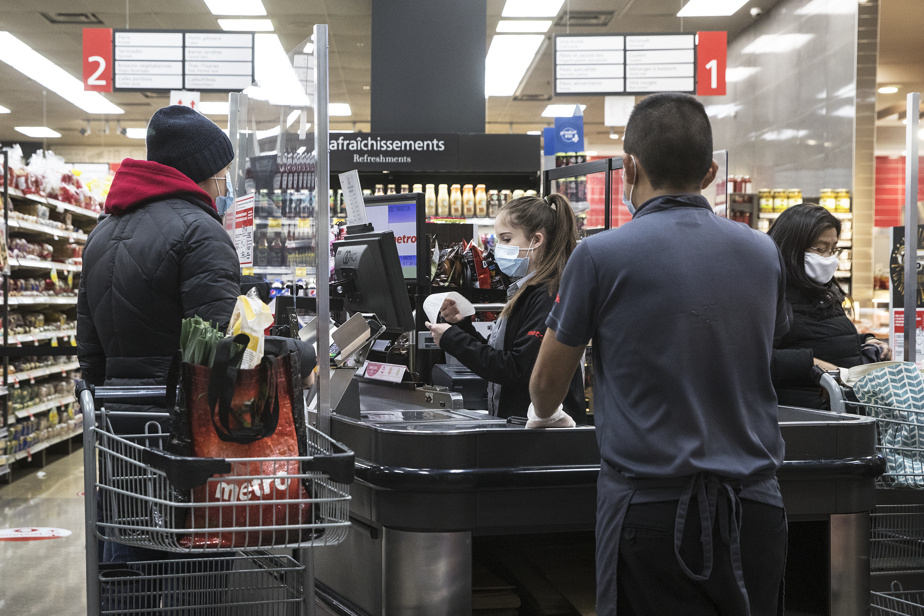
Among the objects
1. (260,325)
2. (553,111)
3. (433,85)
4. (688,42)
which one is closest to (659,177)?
(260,325)

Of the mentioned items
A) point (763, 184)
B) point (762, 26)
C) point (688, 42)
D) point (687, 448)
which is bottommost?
point (687, 448)

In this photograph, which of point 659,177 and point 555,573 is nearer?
point 659,177

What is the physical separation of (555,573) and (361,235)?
123 cm

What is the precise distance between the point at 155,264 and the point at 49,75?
12116 mm

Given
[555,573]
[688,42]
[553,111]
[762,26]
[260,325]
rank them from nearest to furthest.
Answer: [260,325] < [555,573] < [688,42] < [762,26] < [553,111]

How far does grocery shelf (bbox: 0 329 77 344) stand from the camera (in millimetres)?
6824

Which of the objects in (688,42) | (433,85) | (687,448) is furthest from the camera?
(688,42)

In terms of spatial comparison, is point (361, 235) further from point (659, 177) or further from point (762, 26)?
point (762, 26)

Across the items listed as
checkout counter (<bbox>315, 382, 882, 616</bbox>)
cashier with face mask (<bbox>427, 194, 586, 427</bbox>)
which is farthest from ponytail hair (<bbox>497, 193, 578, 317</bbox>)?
checkout counter (<bbox>315, 382, 882, 616</bbox>)

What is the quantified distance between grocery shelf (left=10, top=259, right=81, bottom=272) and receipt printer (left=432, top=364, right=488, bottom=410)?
406 centimetres

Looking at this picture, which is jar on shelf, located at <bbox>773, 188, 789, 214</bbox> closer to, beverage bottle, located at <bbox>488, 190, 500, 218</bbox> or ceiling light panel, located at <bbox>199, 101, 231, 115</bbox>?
beverage bottle, located at <bbox>488, 190, 500, 218</bbox>

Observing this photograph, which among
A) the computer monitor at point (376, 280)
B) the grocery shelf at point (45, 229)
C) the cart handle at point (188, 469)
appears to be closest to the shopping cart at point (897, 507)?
the computer monitor at point (376, 280)

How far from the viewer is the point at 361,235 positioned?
9.06 feet

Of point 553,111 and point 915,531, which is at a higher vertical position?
point 553,111
